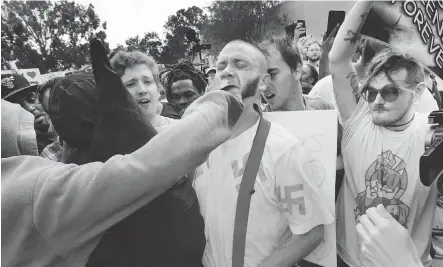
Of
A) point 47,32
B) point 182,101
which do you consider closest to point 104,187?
point 182,101

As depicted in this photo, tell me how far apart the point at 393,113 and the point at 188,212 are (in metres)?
1.11

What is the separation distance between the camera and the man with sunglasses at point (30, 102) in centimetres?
347

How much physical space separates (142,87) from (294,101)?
1213 mm

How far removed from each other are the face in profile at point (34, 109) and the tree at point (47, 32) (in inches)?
966

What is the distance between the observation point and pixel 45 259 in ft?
2.88

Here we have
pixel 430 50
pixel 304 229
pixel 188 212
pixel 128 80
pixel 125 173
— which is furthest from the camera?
pixel 128 80

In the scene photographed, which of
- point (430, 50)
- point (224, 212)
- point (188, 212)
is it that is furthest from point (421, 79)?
point (188, 212)

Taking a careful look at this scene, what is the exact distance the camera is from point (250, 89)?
1912mm

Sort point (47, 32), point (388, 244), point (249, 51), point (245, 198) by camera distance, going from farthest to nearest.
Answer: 1. point (47, 32)
2. point (249, 51)
3. point (245, 198)
4. point (388, 244)

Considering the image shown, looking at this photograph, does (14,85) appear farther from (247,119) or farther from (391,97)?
(391,97)

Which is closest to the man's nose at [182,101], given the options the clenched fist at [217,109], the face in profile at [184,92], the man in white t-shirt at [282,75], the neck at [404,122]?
the face in profile at [184,92]

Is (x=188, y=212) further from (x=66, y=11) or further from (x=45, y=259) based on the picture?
(x=66, y=11)

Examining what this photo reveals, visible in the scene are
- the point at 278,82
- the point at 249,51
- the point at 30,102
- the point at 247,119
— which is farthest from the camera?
the point at 30,102

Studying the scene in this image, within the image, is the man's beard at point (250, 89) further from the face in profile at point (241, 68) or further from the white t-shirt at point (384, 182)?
the white t-shirt at point (384, 182)
